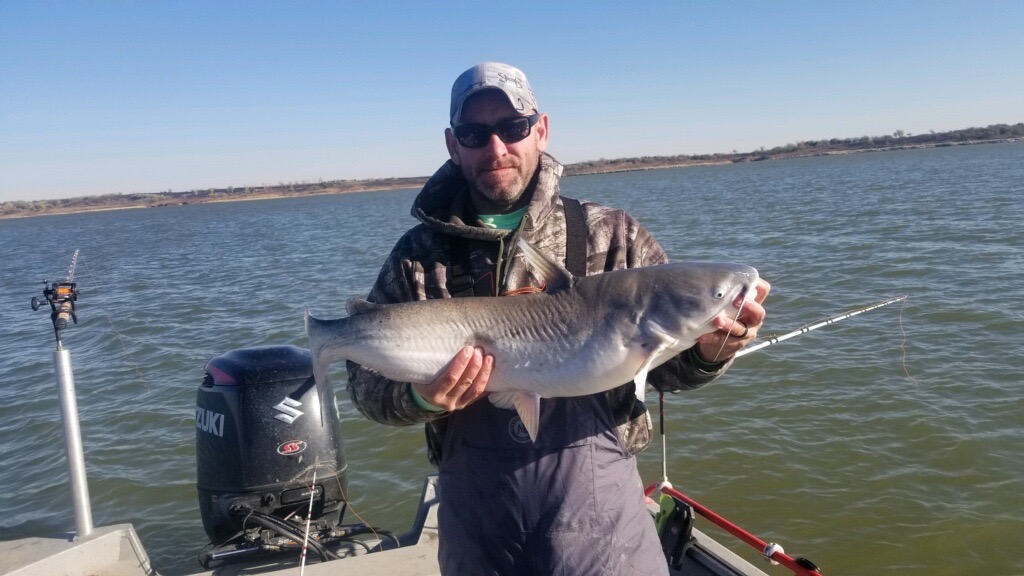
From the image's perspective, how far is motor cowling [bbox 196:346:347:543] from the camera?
5230 millimetres

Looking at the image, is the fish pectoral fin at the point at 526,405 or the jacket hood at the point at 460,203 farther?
the jacket hood at the point at 460,203

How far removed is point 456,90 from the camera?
3.72m

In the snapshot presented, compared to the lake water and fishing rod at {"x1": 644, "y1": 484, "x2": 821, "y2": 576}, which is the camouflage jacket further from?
the lake water

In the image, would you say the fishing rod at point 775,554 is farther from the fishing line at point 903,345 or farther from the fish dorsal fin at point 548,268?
the fishing line at point 903,345

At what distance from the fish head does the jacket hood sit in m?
0.68

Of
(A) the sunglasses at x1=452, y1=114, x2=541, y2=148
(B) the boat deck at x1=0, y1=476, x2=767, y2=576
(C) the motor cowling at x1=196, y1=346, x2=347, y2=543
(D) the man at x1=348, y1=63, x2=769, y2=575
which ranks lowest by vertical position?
(B) the boat deck at x1=0, y1=476, x2=767, y2=576

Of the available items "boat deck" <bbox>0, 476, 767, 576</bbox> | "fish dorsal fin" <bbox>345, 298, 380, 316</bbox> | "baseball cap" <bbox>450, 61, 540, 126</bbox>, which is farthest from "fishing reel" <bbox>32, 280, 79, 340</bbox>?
"baseball cap" <bbox>450, 61, 540, 126</bbox>

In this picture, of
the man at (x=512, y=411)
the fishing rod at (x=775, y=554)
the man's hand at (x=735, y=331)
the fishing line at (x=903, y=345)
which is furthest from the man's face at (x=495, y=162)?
the fishing line at (x=903, y=345)

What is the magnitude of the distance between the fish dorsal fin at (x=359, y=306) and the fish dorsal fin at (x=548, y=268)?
2.58 feet

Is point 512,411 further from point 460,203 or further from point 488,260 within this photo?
point 460,203

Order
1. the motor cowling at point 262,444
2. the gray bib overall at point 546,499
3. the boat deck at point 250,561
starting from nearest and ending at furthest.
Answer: the gray bib overall at point 546,499, the boat deck at point 250,561, the motor cowling at point 262,444

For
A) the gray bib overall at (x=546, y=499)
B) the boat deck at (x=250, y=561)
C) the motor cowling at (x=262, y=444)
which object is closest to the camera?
the gray bib overall at (x=546, y=499)

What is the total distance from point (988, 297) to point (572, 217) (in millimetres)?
13767

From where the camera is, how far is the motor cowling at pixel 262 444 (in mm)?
5230
